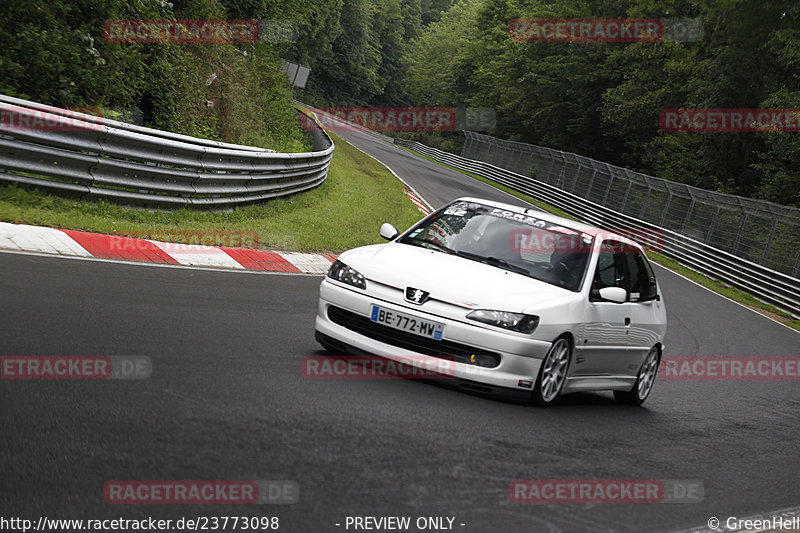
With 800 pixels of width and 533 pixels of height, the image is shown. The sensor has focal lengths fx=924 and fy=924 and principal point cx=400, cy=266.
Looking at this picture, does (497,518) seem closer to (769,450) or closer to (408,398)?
(408,398)

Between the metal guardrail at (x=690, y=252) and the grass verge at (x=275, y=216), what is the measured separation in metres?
10.2

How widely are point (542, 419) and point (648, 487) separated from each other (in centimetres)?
130

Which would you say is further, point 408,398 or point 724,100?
point 724,100

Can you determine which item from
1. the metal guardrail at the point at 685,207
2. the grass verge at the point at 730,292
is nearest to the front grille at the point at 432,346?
the grass verge at the point at 730,292

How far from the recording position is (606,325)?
8.04 metres

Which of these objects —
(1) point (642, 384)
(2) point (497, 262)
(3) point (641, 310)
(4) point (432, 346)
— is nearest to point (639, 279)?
(3) point (641, 310)

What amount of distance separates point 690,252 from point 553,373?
2616 cm

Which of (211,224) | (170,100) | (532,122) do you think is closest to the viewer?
(211,224)

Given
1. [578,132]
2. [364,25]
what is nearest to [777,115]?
[578,132]

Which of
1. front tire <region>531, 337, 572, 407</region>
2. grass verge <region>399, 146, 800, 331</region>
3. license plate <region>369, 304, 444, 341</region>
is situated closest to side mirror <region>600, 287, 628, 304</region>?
front tire <region>531, 337, 572, 407</region>

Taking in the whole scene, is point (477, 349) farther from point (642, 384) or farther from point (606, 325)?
point (642, 384)

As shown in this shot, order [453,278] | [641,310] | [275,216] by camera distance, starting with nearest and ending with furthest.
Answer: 1. [453,278]
2. [641,310]
3. [275,216]

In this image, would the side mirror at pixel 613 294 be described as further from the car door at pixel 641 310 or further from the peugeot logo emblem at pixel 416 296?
the peugeot logo emblem at pixel 416 296

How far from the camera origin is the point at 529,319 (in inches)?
273
